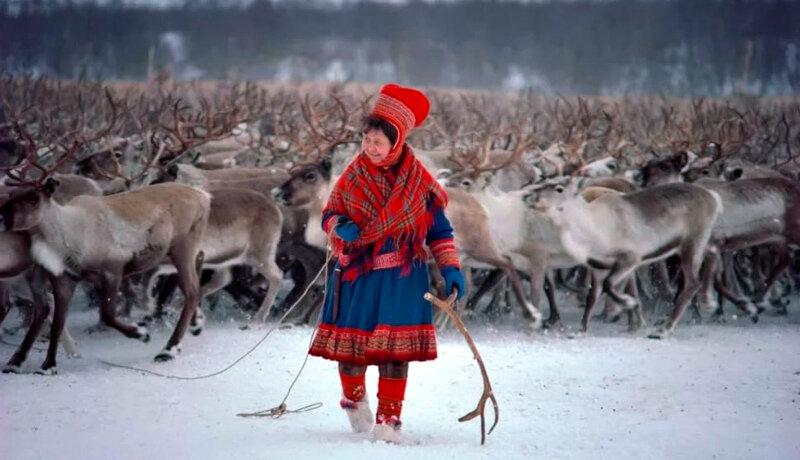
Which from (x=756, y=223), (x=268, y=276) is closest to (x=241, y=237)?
(x=268, y=276)

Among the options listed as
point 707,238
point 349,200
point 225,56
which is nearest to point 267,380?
A: point 349,200

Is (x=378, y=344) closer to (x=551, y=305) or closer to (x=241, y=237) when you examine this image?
(x=241, y=237)

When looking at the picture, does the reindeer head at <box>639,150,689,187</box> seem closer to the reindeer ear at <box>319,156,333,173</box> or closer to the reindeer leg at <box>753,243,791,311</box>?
the reindeer leg at <box>753,243,791,311</box>

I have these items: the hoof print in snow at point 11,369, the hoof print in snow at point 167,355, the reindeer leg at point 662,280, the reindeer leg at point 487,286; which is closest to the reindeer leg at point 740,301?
the reindeer leg at point 662,280

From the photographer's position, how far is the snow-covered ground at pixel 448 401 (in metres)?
4.23

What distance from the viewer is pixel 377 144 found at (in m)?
4.04

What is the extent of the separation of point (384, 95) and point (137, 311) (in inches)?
197

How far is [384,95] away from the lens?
13.5 ft

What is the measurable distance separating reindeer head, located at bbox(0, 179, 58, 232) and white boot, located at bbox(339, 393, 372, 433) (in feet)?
8.68

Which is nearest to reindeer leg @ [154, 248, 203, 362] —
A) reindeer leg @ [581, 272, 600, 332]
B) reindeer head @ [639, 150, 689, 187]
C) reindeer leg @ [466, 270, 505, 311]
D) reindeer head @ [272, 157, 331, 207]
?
reindeer head @ [272, 157, 331, 207]

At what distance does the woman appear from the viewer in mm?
4047

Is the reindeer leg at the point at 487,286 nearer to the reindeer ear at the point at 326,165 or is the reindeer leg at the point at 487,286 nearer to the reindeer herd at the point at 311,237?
the reindeer herd at the point at 311,237

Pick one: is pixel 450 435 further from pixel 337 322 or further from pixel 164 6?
pixel 164 6

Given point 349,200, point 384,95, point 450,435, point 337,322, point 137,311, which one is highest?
point 384,95
